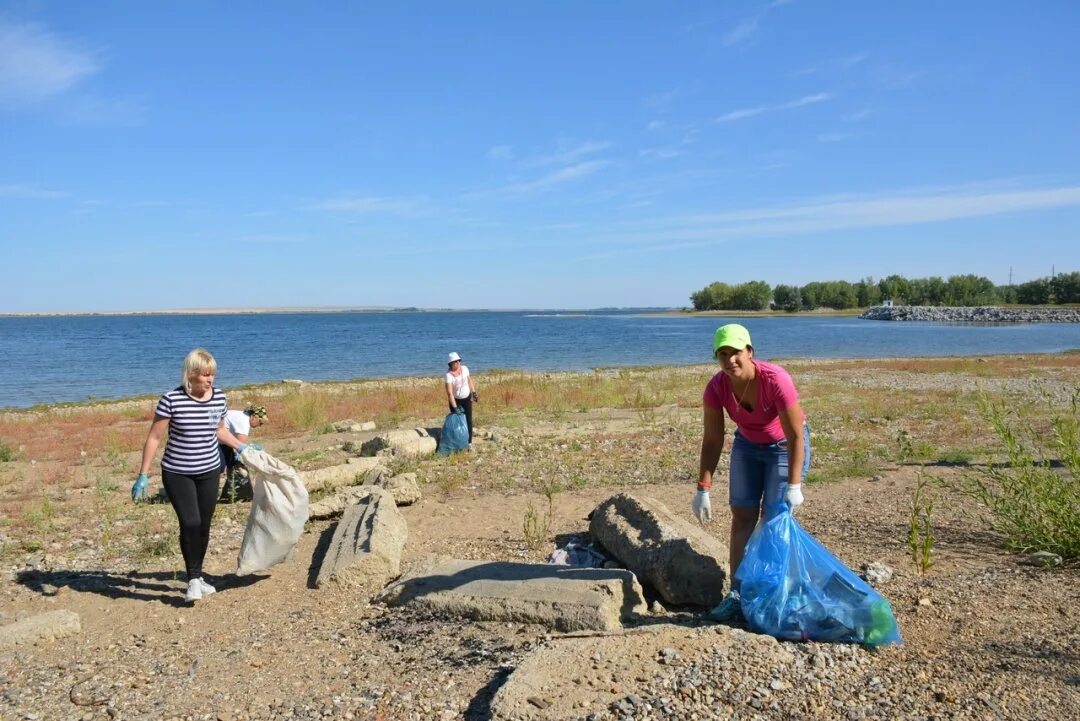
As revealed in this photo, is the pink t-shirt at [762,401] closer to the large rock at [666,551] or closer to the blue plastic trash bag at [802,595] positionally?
the blue plastic trash bag at [802,595]

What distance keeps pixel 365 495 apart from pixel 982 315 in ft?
307

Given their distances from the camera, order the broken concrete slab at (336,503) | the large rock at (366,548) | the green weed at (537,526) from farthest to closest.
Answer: the broken concrete slab at (336,503)
the green weed at (537,526)
the large rock at (366,548)

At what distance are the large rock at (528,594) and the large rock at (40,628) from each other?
1983 millimetres

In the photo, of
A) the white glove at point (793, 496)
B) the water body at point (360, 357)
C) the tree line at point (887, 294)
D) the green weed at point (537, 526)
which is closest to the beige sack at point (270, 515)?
the green weed at point (537, 526)

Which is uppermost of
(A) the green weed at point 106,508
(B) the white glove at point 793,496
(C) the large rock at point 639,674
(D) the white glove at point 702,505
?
(B) the white glove at point 793,496

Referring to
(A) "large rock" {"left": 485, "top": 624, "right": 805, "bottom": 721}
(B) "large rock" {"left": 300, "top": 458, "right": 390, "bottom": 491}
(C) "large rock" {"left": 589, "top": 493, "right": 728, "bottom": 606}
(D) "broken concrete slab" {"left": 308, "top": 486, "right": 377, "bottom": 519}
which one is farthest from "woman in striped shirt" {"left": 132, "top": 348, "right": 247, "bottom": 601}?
(B) "large rock" {"left": 300, "top": 458, "right": 390, "bottom": 491}

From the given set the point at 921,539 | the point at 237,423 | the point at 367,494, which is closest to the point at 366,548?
the point at 367,494

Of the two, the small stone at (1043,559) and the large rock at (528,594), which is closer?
the large rock at (528,594)

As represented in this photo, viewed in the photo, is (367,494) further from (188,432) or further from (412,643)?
(412,643)

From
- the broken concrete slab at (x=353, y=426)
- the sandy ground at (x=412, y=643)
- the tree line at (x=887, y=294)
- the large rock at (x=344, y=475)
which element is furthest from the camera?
the tree line at (x=887, y=294)

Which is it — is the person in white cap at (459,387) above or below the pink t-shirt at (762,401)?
below

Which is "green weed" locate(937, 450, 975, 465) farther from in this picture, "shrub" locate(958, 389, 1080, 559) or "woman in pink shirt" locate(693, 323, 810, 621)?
"woman in pink shirt" locate(693, 323, 810, 621)

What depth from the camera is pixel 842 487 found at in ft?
26.7

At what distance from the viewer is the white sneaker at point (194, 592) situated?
210 inches
